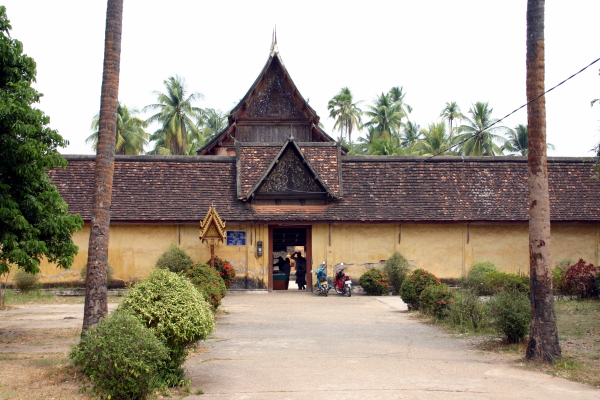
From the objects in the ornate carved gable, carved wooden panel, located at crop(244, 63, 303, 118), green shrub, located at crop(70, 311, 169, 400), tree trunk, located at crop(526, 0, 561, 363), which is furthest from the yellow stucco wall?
green shrub, located at crop(70, 311, 169, 400)

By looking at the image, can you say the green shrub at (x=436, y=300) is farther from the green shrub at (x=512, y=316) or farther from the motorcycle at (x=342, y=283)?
the motorcycle at (x=342, y=283)

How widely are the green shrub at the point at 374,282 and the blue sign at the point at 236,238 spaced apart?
476 cm

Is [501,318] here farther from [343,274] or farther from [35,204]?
[343,274]

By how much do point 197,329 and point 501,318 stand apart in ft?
19.6

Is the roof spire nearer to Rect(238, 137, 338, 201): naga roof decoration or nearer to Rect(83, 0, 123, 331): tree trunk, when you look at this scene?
Rect(238, 137, 338, 201): naga roof decoration

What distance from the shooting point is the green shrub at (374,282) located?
73.0 ft

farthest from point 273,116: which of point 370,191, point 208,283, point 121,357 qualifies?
point 121,357

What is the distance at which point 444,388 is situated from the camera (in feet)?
26.1

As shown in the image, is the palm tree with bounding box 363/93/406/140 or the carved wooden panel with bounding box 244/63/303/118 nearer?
the carved wooden panel with bounding box 244/63/303/118

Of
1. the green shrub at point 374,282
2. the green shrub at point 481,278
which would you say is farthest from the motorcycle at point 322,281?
the green shrub at point 481,278

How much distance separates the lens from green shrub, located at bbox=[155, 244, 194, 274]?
21.1 m

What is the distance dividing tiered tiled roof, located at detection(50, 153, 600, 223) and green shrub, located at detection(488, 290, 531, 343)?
1157 cm

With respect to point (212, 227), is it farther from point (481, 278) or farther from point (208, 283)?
point (481, 278)

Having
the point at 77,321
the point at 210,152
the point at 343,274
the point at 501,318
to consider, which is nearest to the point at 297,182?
the point at 343,274
